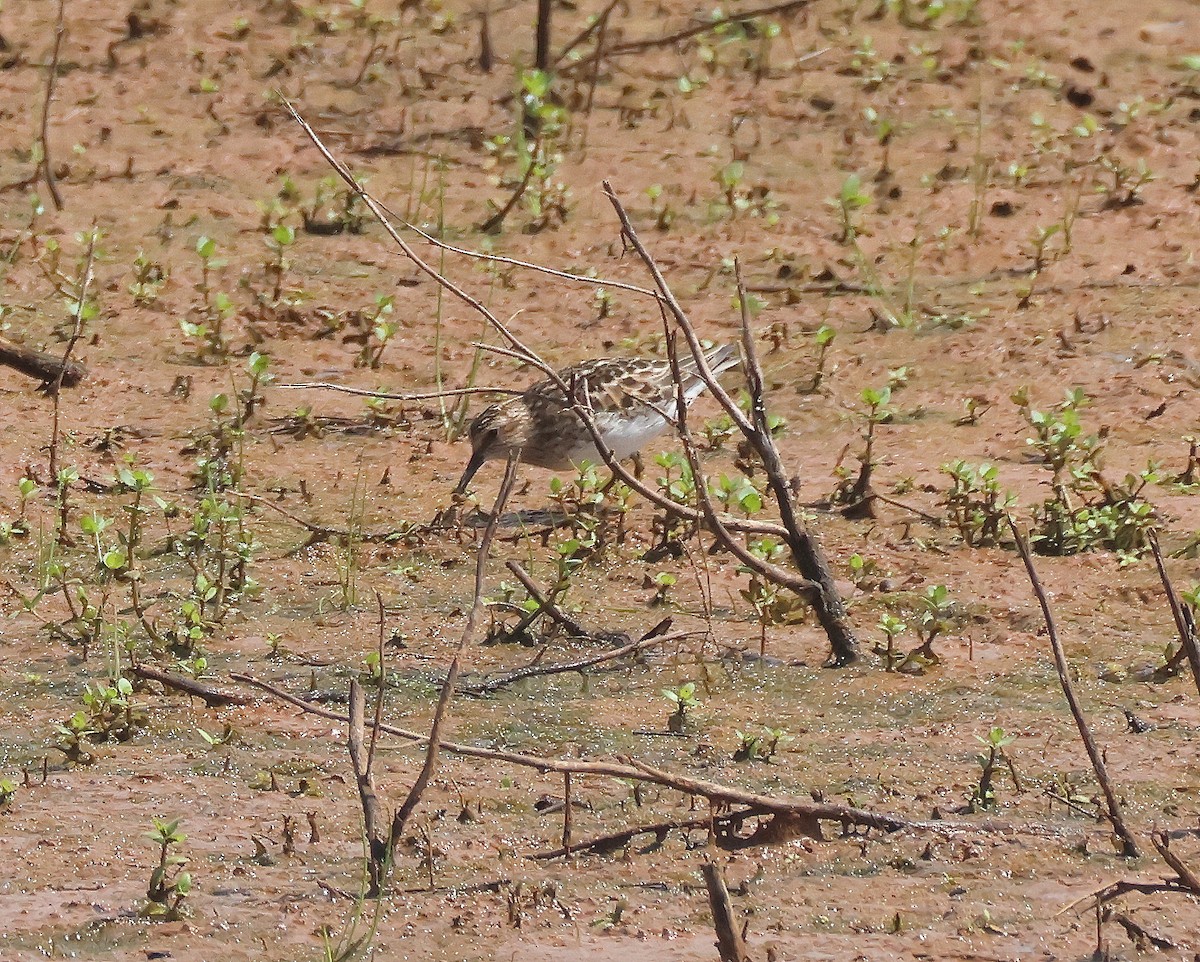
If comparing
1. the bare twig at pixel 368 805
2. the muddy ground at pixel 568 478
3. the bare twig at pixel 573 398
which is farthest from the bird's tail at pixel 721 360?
the bare twig at pixel 368 805

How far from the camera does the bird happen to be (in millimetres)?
7633

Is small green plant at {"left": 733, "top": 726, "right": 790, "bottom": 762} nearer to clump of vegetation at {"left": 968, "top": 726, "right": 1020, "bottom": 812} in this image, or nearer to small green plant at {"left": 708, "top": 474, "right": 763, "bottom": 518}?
clump of vegetation at {"left": 968, "top": 726, "right": 1020, "bottom": 812}

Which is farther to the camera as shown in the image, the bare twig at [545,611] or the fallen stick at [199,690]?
the bare twig at [545,611]

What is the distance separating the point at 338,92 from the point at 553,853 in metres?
7.23

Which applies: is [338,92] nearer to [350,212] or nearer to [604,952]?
[350,212]

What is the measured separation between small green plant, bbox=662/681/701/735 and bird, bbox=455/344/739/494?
2009mm

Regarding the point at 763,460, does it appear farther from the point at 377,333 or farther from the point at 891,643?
the point at 377,333

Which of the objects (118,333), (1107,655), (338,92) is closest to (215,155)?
(338,92)

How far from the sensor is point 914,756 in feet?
17.6

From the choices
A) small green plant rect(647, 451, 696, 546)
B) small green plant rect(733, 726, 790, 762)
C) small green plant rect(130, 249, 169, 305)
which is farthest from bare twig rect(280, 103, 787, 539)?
small green plant rect(130, 249, 169, 305)

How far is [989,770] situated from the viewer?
16.4 feet

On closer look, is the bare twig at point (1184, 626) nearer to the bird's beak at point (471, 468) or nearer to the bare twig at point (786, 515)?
the bare twig at point (786, 515)

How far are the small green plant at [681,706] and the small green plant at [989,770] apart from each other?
777 millimetres

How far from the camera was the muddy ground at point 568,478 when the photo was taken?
4.68 meters
